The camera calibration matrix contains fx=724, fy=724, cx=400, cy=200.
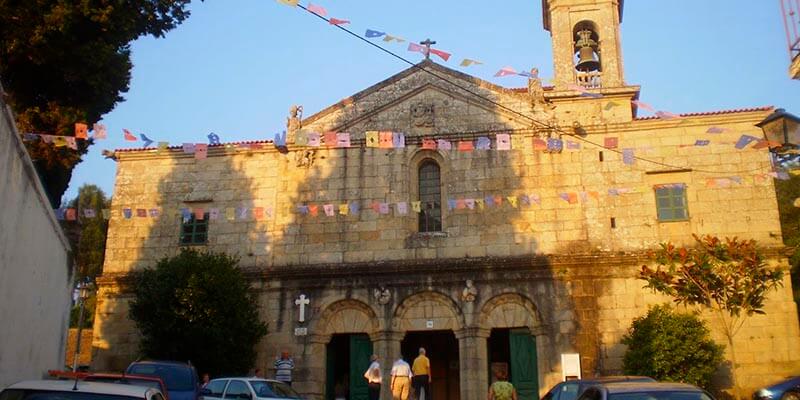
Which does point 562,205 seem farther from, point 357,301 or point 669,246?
point 357,301

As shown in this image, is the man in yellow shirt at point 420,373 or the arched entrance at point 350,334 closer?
the man in yellow shirt at point 420,373

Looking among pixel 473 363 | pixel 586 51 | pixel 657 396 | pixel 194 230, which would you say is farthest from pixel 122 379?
pixel 586 51

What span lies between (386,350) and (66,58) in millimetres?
10920

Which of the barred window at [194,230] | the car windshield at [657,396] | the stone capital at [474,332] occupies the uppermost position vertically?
the barred window at [194,230]

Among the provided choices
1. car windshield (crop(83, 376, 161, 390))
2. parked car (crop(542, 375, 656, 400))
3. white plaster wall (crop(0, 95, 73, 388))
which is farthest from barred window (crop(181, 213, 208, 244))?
parked car (crop(542, 375, 656, 400))

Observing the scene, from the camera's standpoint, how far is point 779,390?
52.3 ft

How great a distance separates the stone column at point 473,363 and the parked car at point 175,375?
8.07m

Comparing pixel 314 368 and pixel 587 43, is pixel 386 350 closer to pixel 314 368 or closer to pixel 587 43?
pixel 314 368

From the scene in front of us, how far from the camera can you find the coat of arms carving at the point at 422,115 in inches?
860

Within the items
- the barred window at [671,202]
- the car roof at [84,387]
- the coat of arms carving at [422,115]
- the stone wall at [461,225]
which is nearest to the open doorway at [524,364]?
the stone wall at [461,225]

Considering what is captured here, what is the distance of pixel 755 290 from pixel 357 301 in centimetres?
1037

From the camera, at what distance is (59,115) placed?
50.4ft

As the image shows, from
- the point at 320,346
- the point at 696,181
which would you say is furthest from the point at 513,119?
the point at 320,346

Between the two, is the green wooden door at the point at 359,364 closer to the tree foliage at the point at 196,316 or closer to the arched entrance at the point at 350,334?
the arched entrance at the point at 350,334
